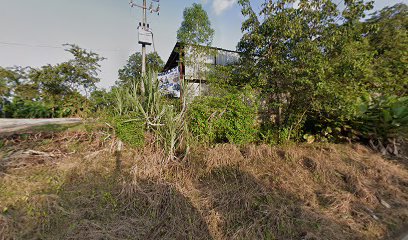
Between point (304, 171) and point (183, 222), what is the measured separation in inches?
99.5

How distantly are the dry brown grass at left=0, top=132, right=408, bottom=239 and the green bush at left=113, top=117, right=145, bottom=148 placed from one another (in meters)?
0.21

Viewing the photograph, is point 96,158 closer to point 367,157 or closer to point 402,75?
point 367,157

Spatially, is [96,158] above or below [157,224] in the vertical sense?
above

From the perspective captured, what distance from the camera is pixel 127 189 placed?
7.61ft

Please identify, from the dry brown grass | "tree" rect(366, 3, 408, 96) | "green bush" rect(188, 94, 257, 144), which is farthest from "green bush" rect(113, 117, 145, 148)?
"tree" rect(366, 3, 408, 96)

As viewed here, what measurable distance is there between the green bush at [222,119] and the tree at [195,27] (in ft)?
11.0

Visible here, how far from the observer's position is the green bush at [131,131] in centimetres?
Answer: 314

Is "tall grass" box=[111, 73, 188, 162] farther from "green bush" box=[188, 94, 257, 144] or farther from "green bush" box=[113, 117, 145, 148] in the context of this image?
"green bush" box=[188, 94, 257, 144]

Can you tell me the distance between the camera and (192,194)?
8.00ft

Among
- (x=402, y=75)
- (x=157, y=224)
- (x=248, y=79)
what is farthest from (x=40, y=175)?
(x=402, y=75)

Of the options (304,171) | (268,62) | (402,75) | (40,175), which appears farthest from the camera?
(402,75)

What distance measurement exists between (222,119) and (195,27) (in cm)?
561

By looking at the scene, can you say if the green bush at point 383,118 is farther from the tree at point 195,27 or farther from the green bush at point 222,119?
the tree at point 195,27

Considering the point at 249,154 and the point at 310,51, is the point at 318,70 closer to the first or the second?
the point at 310,51
